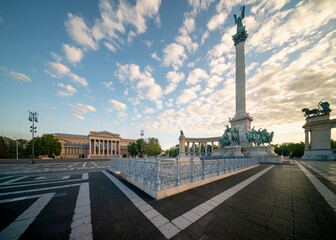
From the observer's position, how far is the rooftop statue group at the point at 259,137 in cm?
2241

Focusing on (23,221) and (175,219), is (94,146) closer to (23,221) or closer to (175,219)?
(23,221)

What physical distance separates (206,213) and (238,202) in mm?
1700

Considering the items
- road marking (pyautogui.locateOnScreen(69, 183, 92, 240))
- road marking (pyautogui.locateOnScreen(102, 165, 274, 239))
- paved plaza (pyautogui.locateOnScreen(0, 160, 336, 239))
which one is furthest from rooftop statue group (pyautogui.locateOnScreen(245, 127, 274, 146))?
road marking (pyautogui.locateOnScreen(69, 183, 92, 240))

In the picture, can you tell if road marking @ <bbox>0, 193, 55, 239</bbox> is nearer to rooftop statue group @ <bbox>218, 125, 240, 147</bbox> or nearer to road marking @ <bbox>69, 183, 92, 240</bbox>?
road marking @ <bbox>69, 183, 92, 240</bbox>

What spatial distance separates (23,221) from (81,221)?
170 cm

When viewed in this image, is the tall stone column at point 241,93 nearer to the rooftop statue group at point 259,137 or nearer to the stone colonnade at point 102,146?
the rooftop statue group at point 259,137

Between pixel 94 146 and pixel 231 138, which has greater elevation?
pixel 231 138

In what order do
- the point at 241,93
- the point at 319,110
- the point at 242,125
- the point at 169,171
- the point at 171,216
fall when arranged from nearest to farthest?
the point at 171,216
the point at 169,171
the point at 242,125
the point at 241,93
the point at 319,110

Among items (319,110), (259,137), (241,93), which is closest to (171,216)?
(259,137)

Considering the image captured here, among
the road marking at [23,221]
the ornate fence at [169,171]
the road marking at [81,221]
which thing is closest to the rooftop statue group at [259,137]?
the ornate fence at [169,171]

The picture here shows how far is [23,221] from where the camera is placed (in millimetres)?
3373

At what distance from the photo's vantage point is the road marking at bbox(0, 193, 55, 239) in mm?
2812

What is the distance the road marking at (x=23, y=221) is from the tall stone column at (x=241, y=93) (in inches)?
1137

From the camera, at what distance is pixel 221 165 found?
29.5 feet
